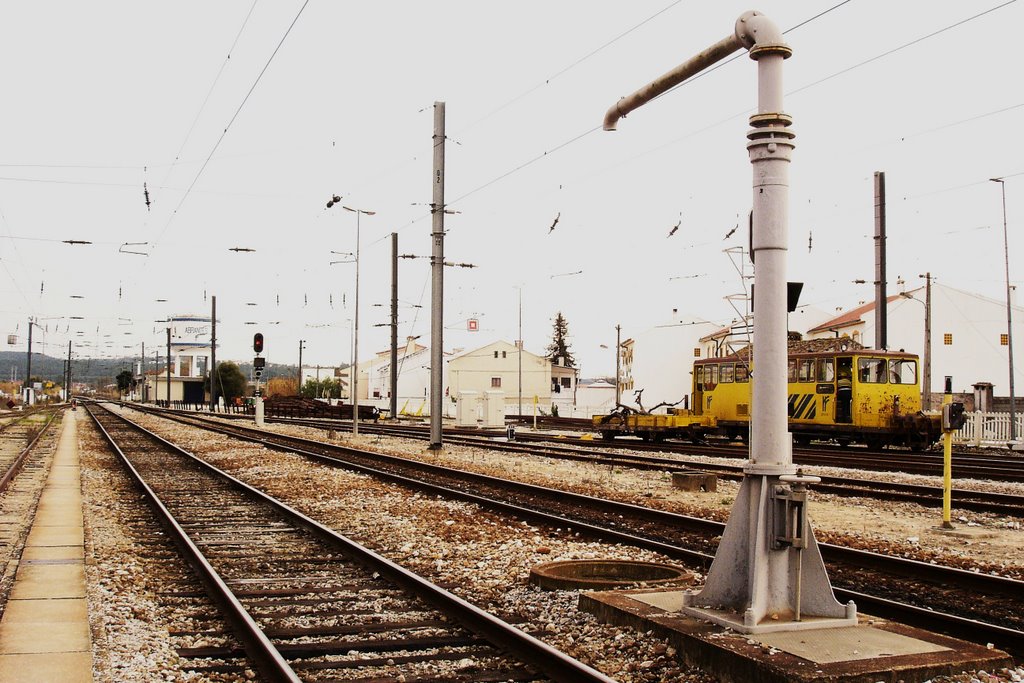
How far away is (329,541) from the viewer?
35.4 ft

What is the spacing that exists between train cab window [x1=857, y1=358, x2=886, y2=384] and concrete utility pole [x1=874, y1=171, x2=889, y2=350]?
2.82 metres

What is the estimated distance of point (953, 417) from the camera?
40.3 ft

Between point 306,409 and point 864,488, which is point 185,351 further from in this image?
point 864,488

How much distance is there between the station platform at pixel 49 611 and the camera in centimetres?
582

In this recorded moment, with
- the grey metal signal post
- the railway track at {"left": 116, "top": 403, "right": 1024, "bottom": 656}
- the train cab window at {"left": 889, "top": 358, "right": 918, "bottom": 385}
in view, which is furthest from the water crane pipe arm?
the train cab window at {"left": 889, "top": 358, "right": 918, "bottom": 385}

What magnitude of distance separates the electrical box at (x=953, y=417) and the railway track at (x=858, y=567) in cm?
332

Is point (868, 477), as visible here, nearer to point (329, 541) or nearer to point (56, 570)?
point (329, 541)

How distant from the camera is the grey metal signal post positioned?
6.11 meters

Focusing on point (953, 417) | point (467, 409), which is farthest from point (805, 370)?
point (953, 417)

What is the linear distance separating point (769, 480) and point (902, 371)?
24.6 m

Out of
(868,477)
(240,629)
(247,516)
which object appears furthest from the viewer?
(868,477)

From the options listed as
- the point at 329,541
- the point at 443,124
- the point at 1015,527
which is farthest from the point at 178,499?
the point at 443,124

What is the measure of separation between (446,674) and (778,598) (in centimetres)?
214

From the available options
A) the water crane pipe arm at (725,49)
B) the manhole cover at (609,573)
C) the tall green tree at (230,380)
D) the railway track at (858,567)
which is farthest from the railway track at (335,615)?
the tall green tree at (230,380)
